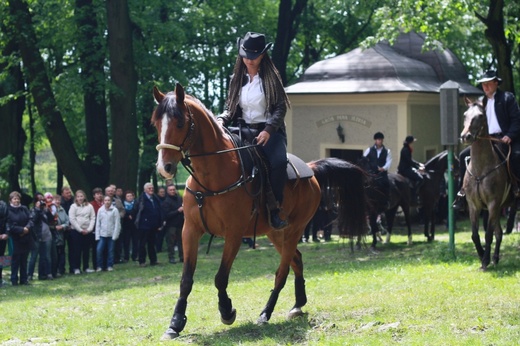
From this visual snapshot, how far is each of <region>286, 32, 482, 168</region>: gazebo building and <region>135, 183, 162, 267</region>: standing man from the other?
991cm

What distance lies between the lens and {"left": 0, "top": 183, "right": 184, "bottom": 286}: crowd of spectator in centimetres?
1948

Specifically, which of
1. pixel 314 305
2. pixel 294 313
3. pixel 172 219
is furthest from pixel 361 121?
pixel 294 313

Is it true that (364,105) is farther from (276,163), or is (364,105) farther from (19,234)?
(276,163)

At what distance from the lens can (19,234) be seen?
63.1ft

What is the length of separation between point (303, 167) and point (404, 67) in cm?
2200

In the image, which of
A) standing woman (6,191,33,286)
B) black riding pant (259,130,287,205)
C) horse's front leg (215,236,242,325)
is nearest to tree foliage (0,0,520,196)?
standing woman (6,191,33,286)

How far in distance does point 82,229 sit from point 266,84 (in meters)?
11.8

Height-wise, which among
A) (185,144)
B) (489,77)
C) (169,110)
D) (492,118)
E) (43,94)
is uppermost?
(43,94)

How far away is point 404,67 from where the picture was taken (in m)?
32.8

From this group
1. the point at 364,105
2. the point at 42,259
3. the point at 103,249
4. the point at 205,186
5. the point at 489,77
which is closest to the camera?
the point at 205,186

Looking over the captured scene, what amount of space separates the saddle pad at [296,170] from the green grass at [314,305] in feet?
5.56

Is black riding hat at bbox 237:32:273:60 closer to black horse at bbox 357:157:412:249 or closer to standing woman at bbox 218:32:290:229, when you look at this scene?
standing woman at bbox 218:32:290:229

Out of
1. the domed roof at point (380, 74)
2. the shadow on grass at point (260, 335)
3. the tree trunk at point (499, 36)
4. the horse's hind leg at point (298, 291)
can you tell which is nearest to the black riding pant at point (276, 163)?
the horse's hind leg at point (298, 291)

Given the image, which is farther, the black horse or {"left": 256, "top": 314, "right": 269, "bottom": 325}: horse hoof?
the black horse
